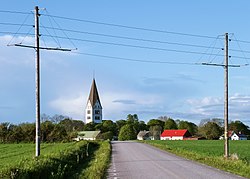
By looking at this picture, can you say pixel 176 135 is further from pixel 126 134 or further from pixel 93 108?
pixel 93 108

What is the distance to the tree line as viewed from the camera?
95.9 metres

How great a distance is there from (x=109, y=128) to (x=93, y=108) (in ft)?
68.1

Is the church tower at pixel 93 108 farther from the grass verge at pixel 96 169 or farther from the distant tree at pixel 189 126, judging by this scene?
the grass verge at pixel 96 169

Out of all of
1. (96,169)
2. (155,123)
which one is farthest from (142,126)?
(96,169)

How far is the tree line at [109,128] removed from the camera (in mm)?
95875

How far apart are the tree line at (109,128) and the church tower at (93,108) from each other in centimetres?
585

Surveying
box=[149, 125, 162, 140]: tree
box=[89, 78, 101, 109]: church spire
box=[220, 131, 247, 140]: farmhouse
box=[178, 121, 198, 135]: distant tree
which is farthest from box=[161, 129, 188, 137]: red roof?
box=[89, 78, 101, 109]: church spire

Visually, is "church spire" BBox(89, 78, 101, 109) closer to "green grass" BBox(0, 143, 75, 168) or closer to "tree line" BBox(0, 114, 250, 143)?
"tree line" BBox(0, 114, 250, 143)

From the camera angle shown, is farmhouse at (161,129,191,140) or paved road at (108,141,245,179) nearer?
paved road at (108,141,245,179)

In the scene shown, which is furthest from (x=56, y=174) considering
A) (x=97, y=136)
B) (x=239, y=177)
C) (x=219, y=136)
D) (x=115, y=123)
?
(x=115, y=123)

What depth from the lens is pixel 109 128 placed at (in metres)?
158

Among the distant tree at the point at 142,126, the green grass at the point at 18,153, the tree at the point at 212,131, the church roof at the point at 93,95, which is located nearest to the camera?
the green grass at the point at 18,153

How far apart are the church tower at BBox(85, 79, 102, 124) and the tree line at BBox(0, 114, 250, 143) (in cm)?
585

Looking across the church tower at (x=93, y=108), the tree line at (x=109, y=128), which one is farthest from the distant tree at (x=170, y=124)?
the church tower at (x=93, y=108)
